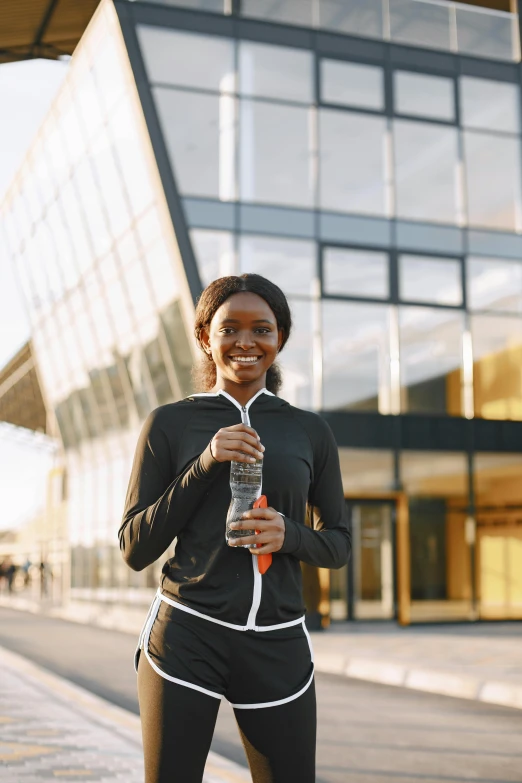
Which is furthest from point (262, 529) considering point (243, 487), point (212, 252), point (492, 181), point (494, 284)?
point (492, 181)

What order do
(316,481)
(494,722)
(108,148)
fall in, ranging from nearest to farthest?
(316,481)
(494,722)
(108,148)

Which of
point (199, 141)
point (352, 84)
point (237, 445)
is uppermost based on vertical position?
point (352, 84)

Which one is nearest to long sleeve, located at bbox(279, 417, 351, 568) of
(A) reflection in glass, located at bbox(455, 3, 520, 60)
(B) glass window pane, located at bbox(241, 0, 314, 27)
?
(B) glass window pane, located at bbox(241, 0, 314, 27)

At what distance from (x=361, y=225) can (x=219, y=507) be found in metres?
19.0

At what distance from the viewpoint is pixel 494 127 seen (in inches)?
894

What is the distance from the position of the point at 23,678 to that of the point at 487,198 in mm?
14760

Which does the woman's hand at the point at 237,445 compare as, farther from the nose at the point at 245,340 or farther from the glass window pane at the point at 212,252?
the glass window pane at the point at 212,252

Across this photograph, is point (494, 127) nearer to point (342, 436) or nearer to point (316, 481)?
point (342, 436)

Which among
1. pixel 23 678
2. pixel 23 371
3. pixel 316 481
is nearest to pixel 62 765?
pixel 316 481

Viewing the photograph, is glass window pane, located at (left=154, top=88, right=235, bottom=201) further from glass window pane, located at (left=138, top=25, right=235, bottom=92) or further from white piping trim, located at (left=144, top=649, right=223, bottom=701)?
white piping trim, located at (left=144, top=649, right=223, bottom=701)

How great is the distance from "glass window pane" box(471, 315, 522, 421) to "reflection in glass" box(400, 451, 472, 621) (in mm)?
1305

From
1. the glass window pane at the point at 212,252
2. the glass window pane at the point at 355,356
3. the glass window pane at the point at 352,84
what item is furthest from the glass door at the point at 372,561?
the glass window pane at the point at 352,84

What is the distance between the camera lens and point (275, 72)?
825 inches

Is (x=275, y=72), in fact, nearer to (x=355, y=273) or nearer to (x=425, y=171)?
(x=425, y=171)
